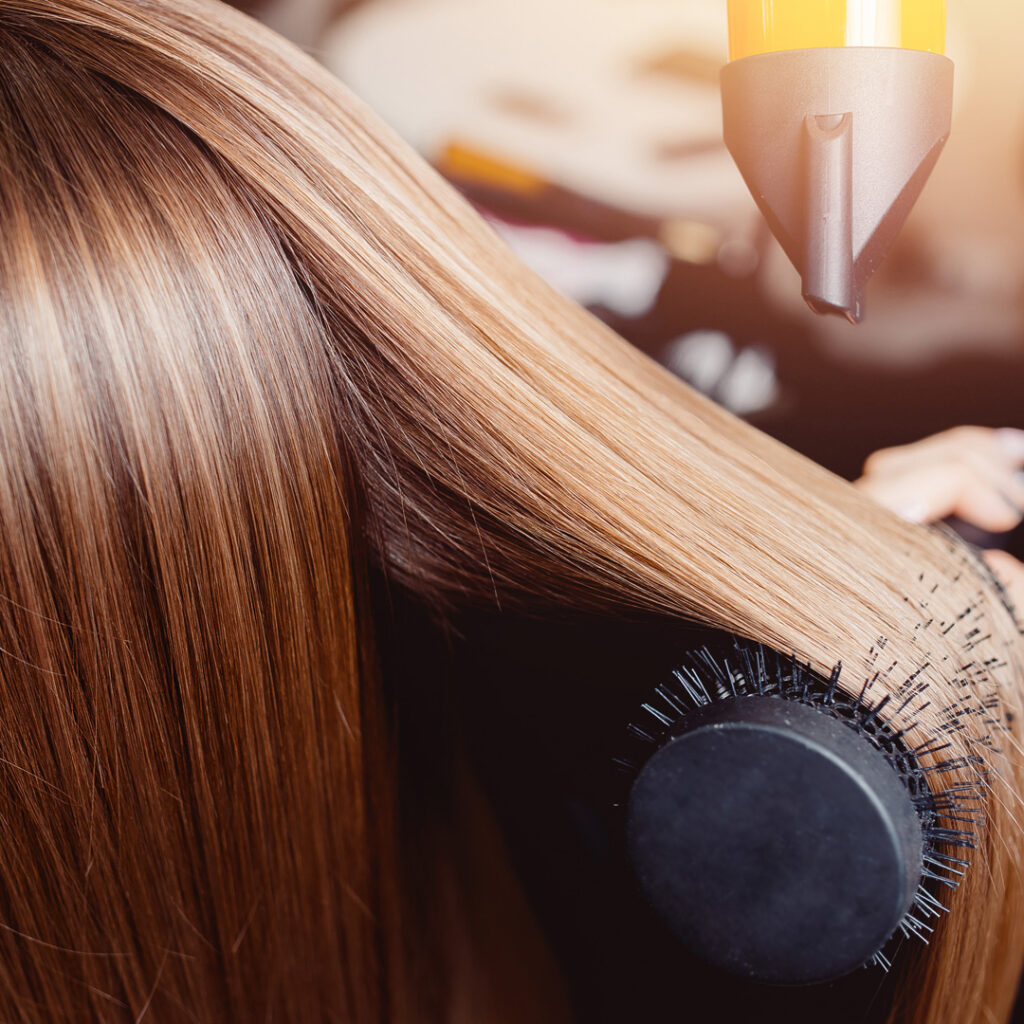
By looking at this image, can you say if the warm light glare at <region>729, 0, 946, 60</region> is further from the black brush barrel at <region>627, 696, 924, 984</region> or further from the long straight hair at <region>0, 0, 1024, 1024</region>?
the black brush barrel at <region>627, 696, 924, 984</region>

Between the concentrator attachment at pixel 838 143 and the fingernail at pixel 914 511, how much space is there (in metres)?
0.17

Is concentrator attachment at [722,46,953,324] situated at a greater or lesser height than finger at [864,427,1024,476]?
greater

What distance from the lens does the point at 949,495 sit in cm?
49

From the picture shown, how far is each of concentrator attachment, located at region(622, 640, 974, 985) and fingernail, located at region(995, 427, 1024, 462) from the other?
0.24m

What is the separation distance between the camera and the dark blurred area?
1.48 ft

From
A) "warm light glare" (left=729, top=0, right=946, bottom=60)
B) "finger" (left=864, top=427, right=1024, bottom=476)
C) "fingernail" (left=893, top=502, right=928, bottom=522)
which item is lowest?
"fingernail" (left=893, top=502, right=928, bottom=522)

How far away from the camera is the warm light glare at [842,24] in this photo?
13.6 inches

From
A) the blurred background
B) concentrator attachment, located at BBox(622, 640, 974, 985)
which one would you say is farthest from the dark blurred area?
concentrator attachment, located at BBox(622, 640, 974, 985)

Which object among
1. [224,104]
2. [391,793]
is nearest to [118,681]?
[391,793]

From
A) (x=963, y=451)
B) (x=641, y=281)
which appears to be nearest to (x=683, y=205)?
(x=641, y=281)

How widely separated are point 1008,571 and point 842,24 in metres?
0.33

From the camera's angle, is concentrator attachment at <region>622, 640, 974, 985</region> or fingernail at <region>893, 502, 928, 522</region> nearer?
concentrator attachment at <region>622, 640, 974, 985</region>

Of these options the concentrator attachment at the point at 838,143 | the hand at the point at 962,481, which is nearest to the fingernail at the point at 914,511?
the hand at the point at 962,481

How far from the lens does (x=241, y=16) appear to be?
1.52ft
